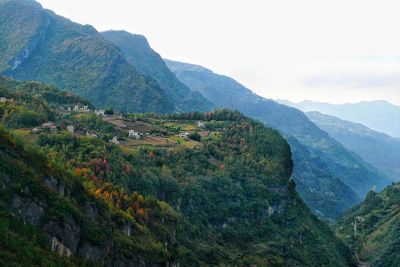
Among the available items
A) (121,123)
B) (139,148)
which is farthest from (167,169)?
(121,123)

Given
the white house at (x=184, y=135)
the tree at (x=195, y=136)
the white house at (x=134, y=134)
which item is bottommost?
the white house at (x=134, y=134)

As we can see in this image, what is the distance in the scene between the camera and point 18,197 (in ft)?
159

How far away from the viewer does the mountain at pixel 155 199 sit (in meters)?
49.8

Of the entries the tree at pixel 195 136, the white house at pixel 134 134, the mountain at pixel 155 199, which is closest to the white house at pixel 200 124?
the mountain at pixel 155 199

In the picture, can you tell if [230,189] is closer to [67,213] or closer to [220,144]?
[220,144]

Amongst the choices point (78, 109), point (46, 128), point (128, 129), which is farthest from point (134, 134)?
point (78, 109)

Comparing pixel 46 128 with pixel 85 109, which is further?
pixel 85 109

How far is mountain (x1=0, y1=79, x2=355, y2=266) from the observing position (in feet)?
163

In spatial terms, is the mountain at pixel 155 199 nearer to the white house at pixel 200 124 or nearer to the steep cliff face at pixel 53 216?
the steep cliff face at pixel 53 216

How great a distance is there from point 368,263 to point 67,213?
5591 inches

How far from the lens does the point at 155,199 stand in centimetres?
9138

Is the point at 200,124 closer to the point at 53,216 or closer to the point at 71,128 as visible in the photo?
the point at 71,128

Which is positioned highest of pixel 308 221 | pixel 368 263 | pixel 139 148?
pixel 139 148

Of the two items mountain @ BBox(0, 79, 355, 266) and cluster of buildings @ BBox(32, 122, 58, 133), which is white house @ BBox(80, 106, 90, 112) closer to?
mountain @ BBox(0, 79, 355, 266)
